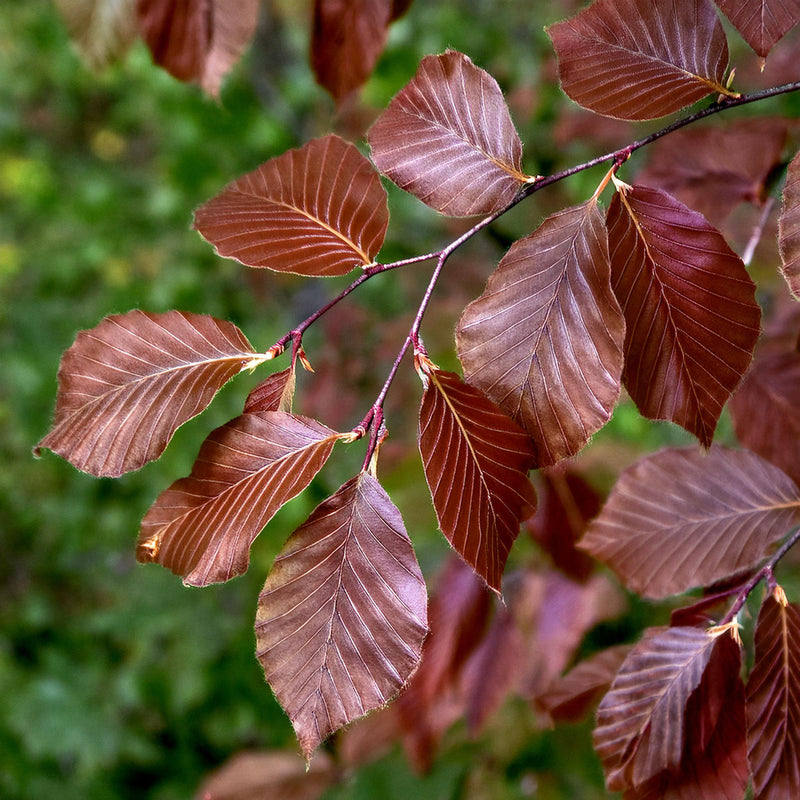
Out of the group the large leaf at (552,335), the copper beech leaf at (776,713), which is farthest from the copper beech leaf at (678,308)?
the copper beech leaf at (776,713)

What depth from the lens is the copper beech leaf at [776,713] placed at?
0.43 metres

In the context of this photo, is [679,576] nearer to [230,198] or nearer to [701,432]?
[701,432]

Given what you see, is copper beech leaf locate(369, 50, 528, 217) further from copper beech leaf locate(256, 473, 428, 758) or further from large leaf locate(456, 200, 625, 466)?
copper beech leaf locate(256, 473, 428, 758)

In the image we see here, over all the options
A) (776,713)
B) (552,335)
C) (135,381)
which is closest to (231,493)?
(135,381)

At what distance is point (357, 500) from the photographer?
39cm

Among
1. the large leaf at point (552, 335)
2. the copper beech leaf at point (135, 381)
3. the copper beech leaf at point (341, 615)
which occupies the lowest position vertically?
the copper beech leaf at point (341, 615)

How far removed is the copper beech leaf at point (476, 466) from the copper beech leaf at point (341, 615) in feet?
0.10

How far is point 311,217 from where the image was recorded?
0.47 m

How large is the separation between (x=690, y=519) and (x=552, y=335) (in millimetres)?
258

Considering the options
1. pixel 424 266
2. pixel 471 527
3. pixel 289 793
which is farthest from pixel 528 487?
pixel 424 266

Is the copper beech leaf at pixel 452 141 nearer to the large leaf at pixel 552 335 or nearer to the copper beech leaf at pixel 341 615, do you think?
the large leaf at pixel 552 335

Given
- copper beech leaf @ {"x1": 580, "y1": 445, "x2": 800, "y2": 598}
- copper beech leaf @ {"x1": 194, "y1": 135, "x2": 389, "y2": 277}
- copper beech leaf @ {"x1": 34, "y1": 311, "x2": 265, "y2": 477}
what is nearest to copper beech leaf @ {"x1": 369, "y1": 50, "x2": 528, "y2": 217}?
copper beech leaf @ {"x1": 194, "y1": 135, "x2": 389, "y2": 277}

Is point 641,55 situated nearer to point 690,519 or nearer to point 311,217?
point 311,217

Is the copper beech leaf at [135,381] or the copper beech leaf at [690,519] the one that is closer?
the copper beech leaf at [135,381]
